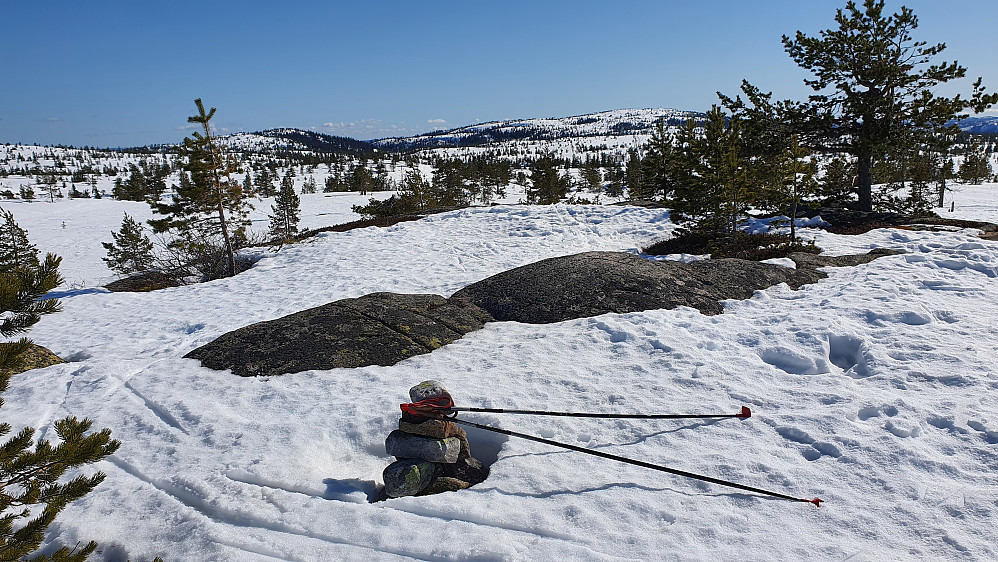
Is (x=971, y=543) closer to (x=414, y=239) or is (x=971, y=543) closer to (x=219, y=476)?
(x=219, y=476)

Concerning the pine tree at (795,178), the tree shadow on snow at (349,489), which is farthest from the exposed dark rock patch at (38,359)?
the pine tree at (795,178)

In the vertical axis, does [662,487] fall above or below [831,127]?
below

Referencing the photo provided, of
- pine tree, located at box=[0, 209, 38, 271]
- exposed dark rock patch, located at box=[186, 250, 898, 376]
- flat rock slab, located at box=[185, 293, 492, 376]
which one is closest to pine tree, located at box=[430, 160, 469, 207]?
pine tree, located at box=[0, 209, 38, 271]

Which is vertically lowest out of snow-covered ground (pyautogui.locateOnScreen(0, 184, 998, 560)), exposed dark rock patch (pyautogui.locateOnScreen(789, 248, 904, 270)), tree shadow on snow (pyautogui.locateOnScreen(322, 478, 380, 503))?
tree shadow on snow (pyautogui.locateOnScreen(322, 478, 380, 503))

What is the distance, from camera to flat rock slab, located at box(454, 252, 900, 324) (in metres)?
8.34

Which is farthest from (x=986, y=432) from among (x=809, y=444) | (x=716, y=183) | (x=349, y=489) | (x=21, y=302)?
(x=716, y=183)

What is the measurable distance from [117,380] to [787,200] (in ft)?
49.5

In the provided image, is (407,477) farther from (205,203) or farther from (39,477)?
(205,203)

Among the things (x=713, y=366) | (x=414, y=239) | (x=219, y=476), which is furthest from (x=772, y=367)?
(x=414, y=239)

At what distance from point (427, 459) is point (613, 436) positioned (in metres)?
1.90

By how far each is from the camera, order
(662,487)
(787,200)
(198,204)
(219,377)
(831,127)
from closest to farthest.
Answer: (662,487) < (219,377) < (787,200) < (831,127) < (198,204)

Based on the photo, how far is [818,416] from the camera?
473 centimetres

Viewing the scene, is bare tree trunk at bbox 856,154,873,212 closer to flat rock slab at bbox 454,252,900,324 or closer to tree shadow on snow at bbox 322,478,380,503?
flat rock slab at bbox 454,252,900,324

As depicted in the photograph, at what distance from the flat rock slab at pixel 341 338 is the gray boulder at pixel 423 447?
2523 millimetres
